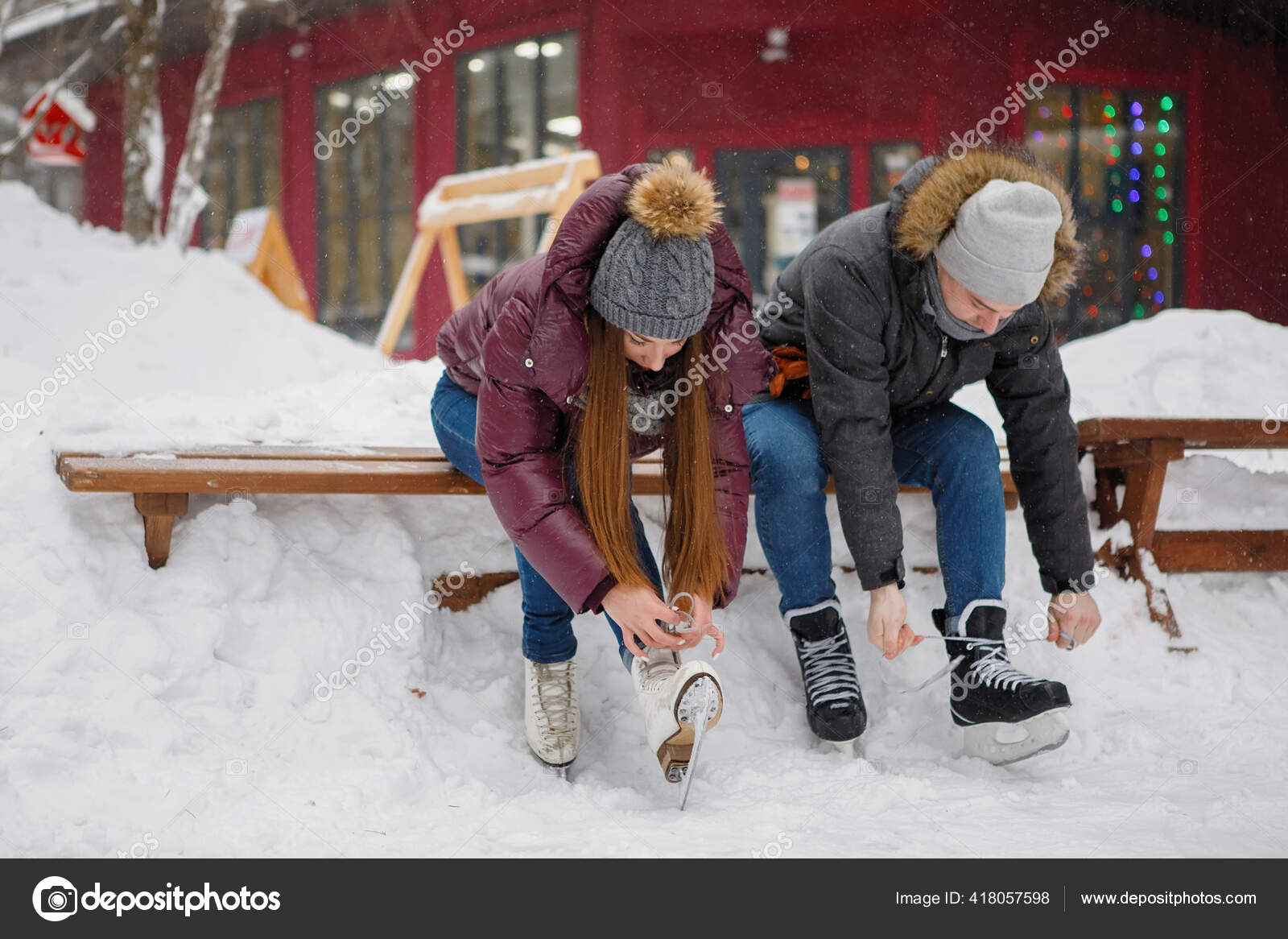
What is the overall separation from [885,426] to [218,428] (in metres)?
1.40

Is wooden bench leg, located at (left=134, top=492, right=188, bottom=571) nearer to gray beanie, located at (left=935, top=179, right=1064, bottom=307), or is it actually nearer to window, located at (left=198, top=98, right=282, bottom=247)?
gray beanie, located at (left=935, top=179, right=1064, bottom=307)

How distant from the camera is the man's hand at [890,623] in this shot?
1.70 m

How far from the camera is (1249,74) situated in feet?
18.1

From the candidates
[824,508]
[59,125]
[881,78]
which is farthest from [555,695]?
[881,78]

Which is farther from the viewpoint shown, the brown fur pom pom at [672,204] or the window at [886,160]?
the window at [886,160]

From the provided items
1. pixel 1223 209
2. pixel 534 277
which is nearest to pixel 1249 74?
pixel 1223 209

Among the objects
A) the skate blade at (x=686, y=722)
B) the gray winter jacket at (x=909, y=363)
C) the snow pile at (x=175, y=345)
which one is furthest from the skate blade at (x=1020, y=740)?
the snow pile at (x=175, y=345)

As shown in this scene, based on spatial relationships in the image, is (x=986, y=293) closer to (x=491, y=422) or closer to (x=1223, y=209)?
(x=491, y=422)

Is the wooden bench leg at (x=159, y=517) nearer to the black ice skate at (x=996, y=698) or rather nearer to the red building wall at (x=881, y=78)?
the black ice skate at (x=996, y=698)

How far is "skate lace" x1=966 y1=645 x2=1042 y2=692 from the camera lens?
5.62 feet

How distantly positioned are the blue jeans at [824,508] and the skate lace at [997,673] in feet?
0.32

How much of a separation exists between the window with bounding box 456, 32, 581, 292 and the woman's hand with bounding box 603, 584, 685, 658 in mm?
5822

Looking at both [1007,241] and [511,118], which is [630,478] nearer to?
[1007,241]

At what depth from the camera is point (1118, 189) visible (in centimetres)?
702
